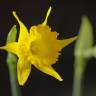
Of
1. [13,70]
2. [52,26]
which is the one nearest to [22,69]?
[13,70]

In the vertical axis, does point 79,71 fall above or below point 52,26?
below

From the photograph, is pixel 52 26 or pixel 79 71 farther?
pixel 52 26

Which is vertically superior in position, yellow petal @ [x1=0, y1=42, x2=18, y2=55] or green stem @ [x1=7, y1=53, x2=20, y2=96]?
yellow petal @ [x1=0, y1=42, x2=18, y2=55]

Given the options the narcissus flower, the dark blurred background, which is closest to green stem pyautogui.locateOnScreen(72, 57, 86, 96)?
the narcissus flower

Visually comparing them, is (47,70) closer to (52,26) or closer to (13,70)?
(13,70)

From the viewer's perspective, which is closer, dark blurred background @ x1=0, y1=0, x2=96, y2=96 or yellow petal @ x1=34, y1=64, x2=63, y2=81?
yellow petal @ x1=34, y1=64, x2=63, y2=81

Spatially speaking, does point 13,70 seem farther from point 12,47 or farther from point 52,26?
point 52,26

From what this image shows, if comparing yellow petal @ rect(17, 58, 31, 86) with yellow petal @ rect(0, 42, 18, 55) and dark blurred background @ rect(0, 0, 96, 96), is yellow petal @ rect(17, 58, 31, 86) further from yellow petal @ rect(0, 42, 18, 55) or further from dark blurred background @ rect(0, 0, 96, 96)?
dark blurred background @ rect(0, 0, 96, 96)
